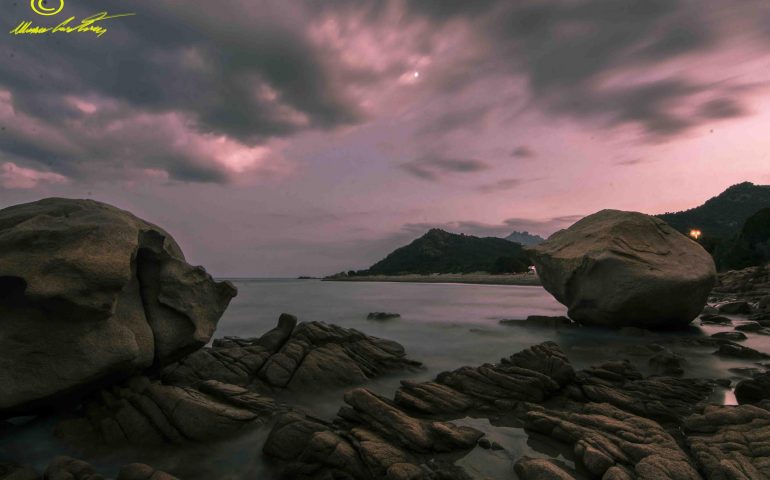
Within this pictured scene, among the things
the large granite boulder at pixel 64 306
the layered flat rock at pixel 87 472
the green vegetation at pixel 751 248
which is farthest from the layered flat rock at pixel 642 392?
the green vegetation at pixel 751 248

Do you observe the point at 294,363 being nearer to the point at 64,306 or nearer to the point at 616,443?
the point at 64,306

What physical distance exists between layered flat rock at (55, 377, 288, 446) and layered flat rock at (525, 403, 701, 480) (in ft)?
23.5

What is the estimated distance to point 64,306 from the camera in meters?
8.68

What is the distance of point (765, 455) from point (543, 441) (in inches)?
150

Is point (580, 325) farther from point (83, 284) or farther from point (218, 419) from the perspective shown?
point (83, 284)

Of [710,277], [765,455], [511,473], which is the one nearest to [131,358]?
[511,473]

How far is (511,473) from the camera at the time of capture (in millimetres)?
7266

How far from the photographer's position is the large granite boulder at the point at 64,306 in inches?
340

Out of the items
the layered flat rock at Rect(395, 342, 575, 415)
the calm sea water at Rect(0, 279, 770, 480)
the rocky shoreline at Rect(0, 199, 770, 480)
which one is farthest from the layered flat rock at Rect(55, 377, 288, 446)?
the layered flat rock at Rect(395, 342, 575, 415)

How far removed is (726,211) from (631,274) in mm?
191095

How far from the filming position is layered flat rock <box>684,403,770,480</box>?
6.45 metres

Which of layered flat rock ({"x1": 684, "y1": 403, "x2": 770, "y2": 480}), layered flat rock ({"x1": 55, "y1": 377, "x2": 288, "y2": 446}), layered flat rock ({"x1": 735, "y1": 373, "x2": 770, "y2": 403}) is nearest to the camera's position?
layered flat rock ({"x1": 684, "y1": 403, "x2": 770, "y2": 480})

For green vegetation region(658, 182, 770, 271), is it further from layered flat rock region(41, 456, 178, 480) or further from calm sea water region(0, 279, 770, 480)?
layered flat rock region(41, 456, 178, 480)

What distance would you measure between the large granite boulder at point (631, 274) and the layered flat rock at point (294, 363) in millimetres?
12290
